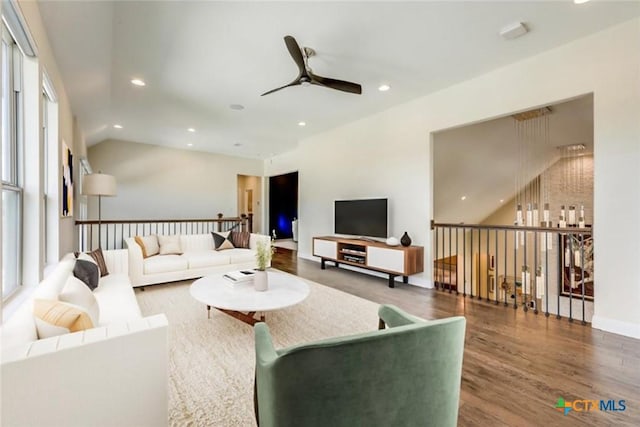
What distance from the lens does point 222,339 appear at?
8.06 feet

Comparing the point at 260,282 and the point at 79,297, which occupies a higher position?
the point at 79,297

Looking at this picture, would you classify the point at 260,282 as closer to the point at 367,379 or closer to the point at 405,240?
the point at 367,379

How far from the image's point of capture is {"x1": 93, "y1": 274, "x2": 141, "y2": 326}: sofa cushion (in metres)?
Answer: 2.06

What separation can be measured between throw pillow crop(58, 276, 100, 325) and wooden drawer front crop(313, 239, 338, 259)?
3759 millimetres

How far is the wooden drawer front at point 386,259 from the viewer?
4.09 m

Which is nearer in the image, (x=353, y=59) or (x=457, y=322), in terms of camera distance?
(x=457, y=322)

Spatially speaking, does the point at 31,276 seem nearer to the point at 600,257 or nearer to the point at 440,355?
the point at 440,355

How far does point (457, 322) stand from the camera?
3.43 feet

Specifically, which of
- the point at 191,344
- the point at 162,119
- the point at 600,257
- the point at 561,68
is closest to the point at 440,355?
the point at 191,344

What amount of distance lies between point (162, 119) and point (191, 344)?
14.5ft

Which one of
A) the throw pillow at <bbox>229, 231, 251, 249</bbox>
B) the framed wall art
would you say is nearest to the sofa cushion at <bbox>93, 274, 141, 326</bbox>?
the throw pillow at <bbox>229, 231, 251, 249</bbox>

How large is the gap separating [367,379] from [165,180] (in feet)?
25.8

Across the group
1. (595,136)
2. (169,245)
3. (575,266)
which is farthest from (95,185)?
(575,266)

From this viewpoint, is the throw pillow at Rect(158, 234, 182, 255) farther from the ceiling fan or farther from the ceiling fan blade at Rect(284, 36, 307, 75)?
the ceiling fan blade at Rect(284, 36, 307, 75)
